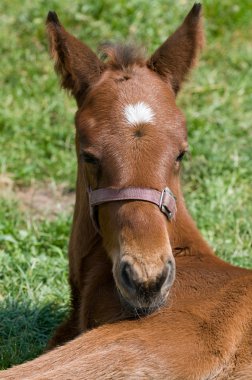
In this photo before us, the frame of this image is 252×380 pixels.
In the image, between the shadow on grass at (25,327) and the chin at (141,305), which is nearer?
the chin at (141,305)

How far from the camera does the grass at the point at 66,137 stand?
577 cm

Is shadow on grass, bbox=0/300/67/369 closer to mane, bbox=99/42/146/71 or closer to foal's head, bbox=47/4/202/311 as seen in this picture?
foal's head, bbox=47/4/202/311

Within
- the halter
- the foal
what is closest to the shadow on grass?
the foal

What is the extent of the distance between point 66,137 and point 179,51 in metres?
2.96

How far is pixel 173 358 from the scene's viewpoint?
401 centimetres

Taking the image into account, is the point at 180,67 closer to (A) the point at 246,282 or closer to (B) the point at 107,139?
(B) the point at 107,139

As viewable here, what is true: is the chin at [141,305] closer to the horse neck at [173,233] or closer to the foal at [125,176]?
the foal at [125,176]

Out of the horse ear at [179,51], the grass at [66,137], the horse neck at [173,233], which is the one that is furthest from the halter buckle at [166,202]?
the grass at [66,137]

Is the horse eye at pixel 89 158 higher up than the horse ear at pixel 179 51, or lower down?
lower down

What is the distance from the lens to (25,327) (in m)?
5.40

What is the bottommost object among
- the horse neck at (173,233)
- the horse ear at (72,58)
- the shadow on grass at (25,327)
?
the shadow on grass at (25,327)

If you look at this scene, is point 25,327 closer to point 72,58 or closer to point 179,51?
point 72,58

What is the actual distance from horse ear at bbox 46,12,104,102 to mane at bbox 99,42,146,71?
0.09 meters

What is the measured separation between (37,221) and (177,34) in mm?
2423
